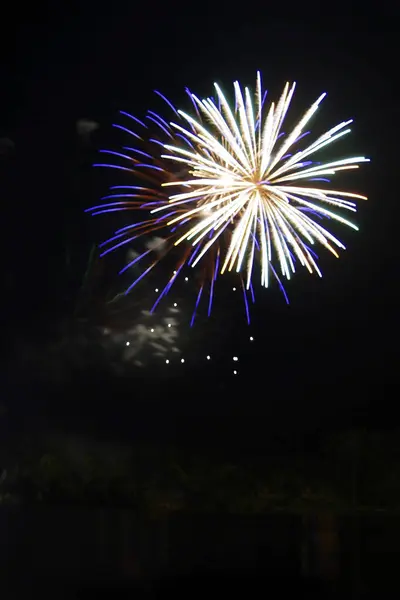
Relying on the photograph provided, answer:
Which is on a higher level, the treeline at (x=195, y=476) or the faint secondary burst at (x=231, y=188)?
the faint secondary burst at (x=231, y=188)

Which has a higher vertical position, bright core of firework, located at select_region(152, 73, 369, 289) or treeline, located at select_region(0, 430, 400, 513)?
bright core of firework, located at select_region(152, 73, 369, 289)

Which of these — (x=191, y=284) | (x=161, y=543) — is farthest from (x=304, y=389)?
(x=161, y=543)

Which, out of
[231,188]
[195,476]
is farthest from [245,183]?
[195,476]

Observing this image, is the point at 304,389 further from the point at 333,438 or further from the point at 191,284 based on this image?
the point at 191,284

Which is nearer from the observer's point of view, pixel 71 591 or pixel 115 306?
pixel 71 591

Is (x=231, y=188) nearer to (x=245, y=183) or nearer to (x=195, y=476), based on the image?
(x=245, y=183)

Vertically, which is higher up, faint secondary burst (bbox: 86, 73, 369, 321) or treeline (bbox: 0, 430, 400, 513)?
faint secondary burst (bbox: 86, 73, 369, 321)

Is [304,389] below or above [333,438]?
above

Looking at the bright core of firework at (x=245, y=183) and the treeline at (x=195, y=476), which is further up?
the bright core of firework at (x=245, y=183)
